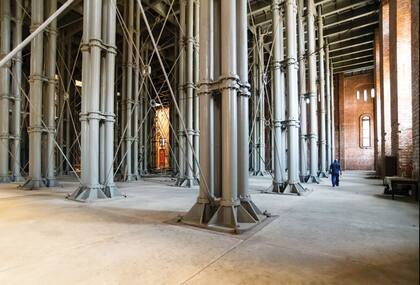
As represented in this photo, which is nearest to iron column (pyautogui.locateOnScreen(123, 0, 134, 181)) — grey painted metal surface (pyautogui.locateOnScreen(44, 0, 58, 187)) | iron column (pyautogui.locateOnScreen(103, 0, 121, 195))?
grey painted metal surface (pyautogui.locateOnScreen(44, 0, 58, 187))

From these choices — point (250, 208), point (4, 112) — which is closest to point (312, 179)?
point (250, 208)

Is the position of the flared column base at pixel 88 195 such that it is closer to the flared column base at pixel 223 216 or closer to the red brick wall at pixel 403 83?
the flared column base at pixel 223 216

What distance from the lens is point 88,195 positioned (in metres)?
8.08

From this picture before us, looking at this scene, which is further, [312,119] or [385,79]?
[385,79]

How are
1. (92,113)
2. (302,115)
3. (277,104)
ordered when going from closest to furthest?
(92,113), (277,104), (302,115)

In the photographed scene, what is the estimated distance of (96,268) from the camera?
3.10 metres

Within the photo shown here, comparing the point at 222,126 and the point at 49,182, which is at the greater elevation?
the point at 222,126

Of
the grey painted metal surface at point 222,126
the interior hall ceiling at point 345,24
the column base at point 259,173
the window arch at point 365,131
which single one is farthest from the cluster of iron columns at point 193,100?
the window arch at point 365,131

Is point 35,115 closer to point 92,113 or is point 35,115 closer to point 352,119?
point 92,113

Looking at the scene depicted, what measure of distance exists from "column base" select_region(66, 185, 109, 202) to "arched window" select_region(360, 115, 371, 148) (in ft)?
97.9

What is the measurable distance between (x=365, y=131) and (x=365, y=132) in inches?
4.7

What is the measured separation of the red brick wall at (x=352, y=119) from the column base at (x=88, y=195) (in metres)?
28.9

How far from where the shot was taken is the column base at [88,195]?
8.00m

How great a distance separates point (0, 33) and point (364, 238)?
60.8 ft
